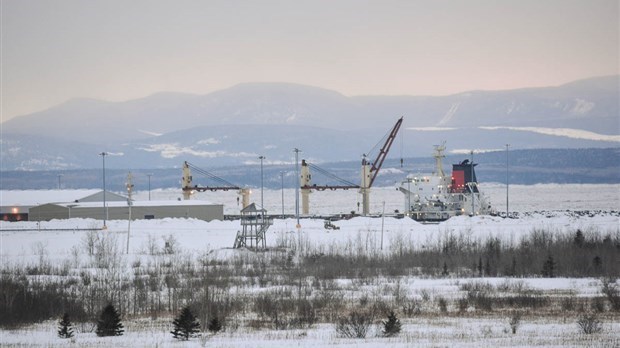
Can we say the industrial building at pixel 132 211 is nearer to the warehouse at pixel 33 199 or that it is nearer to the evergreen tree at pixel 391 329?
the warehouse at pixel 33 199

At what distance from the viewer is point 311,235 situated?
69.7 m

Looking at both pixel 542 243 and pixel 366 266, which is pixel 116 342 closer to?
pixel 366 266

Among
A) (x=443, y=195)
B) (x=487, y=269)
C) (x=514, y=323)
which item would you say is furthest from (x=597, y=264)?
(x=443, y=195)

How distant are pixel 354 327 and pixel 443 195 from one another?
7987 centimetres

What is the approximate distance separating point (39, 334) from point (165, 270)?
16.8 meters

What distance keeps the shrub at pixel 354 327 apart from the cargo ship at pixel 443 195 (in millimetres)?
73314

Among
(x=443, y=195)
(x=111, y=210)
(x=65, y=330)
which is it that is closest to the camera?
(x=65, y=330)

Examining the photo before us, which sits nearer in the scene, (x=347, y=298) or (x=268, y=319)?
(x=268, y=319)

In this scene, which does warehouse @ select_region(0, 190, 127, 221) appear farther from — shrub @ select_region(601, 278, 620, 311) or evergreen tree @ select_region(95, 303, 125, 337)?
shrub @ select_region(601, 278, 620, 311)

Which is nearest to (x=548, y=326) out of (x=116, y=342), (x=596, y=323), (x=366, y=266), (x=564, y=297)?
(x=596, y=323)

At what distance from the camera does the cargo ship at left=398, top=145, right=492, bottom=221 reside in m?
101

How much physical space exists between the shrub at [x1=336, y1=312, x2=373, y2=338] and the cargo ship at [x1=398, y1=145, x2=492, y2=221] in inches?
2886

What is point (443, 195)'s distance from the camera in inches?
4090

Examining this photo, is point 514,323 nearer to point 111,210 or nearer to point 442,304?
point 442,304
